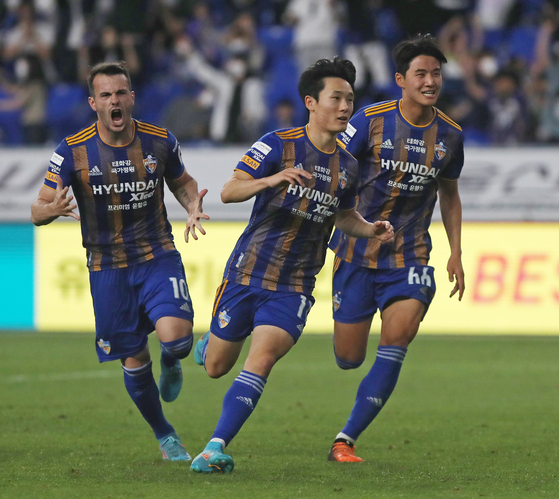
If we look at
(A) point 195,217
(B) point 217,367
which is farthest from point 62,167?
(B) point 217,367

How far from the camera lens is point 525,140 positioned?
15.4m

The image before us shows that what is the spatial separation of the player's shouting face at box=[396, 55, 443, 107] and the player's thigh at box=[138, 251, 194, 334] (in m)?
1.82

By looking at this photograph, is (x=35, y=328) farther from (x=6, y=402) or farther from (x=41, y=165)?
(x=6, y=402)

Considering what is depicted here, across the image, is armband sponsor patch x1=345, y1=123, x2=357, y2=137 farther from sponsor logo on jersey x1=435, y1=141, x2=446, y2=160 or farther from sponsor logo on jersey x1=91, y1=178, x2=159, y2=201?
sponsor logo on jersey x1=91, y1=178, x2=159, y2=201

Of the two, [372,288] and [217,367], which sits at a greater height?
[372,288]

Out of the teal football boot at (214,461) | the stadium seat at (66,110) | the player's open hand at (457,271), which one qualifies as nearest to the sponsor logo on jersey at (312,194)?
the player's open hand at (457,271)

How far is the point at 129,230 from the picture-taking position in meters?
6.19

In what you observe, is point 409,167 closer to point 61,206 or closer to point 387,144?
point 387,144

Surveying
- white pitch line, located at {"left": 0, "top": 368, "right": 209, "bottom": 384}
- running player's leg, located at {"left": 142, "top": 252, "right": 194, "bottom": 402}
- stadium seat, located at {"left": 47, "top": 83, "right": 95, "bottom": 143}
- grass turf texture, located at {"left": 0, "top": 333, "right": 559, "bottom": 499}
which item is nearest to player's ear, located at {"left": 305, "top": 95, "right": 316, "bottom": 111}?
running player's leg, located at {"left": 142, "top": 252, "right": 194, "bottom": 402}

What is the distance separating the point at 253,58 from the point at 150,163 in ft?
36.4

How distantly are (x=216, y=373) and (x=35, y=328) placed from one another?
910 cm

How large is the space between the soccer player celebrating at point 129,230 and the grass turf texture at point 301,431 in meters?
0.61

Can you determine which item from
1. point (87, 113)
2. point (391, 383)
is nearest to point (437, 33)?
point (87, 113)

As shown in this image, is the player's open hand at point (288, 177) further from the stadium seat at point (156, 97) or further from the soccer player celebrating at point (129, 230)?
the stadium seat at point (156, 97)
